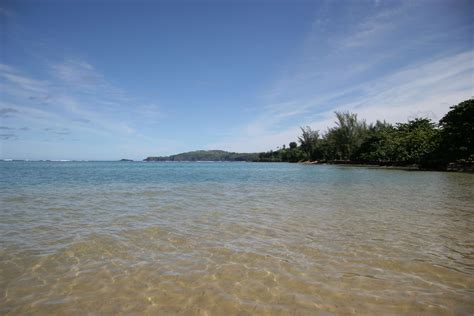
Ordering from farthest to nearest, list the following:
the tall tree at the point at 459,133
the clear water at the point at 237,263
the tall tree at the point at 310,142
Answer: the tall tree at the point at 310,142 → the tall tree at the point at 459,133 → the clear water at the point at 237,263

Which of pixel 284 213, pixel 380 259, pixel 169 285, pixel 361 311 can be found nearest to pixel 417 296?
pixel 361 311

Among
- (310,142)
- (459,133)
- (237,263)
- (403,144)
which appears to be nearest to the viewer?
(237,263)

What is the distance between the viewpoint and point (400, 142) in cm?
4847

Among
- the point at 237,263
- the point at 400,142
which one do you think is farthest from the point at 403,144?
the point at 237,263

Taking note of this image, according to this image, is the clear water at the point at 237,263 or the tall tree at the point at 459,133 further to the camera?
the tall tree at the point at 459,133

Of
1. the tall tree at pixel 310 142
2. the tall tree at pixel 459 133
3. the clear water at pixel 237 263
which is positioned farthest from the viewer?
the tall tree at pixel 310 142

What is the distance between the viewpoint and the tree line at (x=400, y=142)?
3112 centimetres

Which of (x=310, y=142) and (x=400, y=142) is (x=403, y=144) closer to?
(x=400, y=142)

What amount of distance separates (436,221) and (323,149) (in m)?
90.2

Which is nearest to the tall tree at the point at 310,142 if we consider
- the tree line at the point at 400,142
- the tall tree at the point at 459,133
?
the tree line at the point at 400,142

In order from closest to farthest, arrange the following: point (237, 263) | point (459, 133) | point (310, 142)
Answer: point (237, 263) < point (459, 133) < point (310, 142)

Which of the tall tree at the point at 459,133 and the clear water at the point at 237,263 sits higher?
the tall tree at the point at 459,133

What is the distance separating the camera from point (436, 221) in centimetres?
716

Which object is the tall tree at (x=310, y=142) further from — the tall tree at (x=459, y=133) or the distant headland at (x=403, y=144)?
the tall tree at (x=459, y=133)
